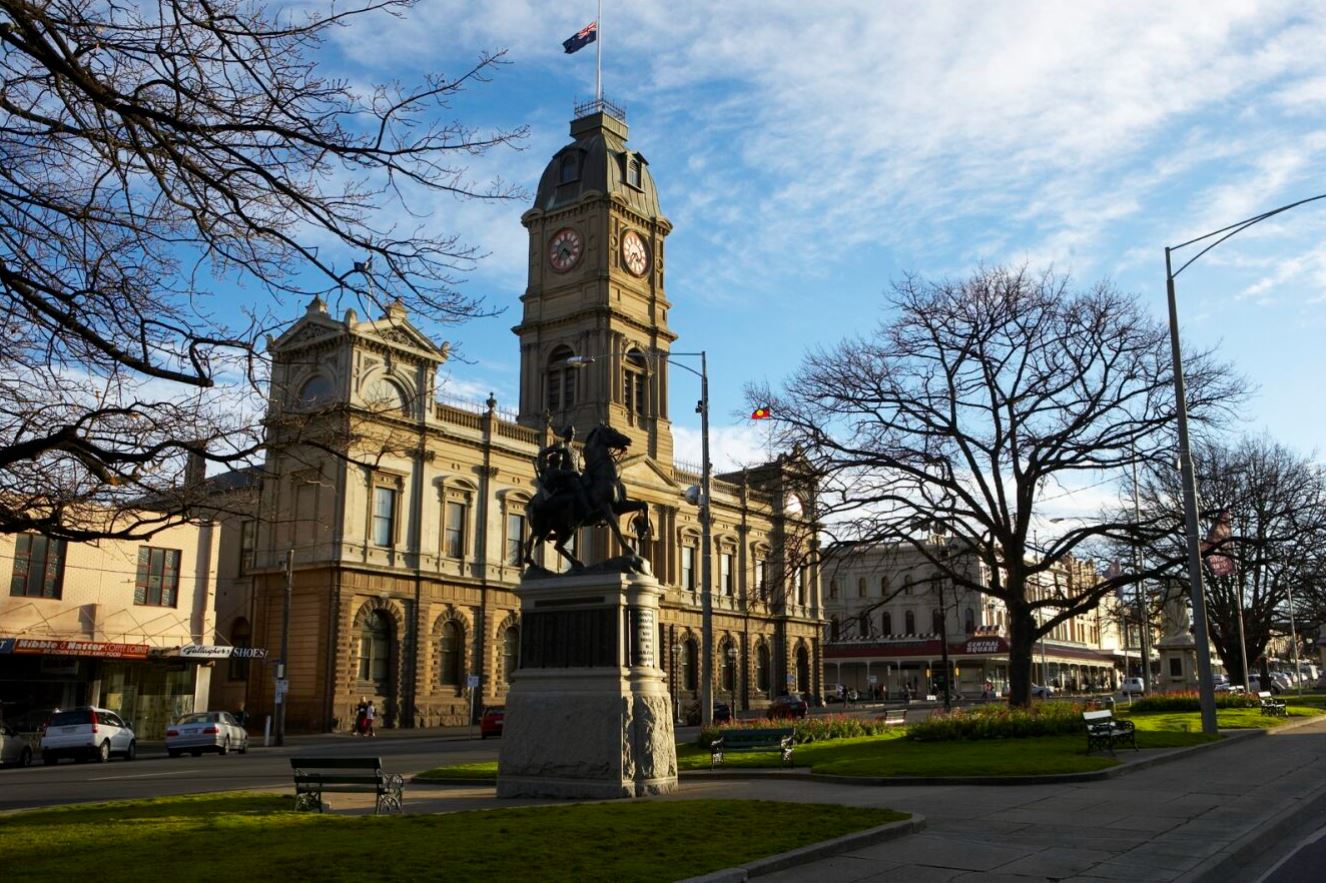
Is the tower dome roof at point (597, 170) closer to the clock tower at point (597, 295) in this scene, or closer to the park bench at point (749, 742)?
the clock tower at point (597, 295)

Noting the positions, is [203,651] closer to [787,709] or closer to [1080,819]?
[787,709]

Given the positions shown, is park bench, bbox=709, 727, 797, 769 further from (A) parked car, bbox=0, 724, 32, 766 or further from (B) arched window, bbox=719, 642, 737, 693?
(B) arched window, bbox=719, 642, 737, 693

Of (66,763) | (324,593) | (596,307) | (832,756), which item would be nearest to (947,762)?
(832,756)

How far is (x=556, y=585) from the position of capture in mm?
17219

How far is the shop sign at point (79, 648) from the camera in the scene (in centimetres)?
3412

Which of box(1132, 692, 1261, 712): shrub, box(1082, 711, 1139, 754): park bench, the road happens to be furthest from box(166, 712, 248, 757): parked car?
box(1132, 692, 1261, 712): shrub

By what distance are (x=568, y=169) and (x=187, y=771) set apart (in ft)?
172

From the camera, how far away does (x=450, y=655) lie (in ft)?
175

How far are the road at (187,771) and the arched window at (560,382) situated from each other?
3036cm

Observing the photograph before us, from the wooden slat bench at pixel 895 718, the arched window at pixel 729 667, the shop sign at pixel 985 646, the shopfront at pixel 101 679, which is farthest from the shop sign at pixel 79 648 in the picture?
the shop sign at pixel 985 646

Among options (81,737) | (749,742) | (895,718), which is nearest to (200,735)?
(81,737)

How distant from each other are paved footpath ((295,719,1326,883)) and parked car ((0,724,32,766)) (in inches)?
638

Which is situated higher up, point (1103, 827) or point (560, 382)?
point (560, 382)

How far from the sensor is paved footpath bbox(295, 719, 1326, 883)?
9.93 m
